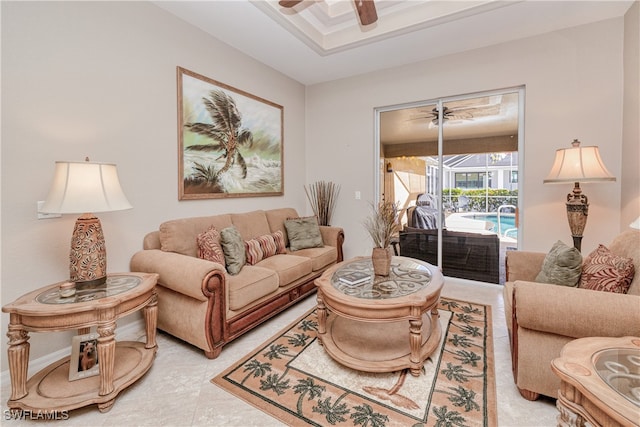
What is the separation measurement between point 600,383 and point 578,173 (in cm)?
234

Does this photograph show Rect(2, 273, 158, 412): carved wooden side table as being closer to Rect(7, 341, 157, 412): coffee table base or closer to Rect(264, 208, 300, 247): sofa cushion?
Rect(7, 341, 157, 412): coffee table base

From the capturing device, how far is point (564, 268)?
1.85m

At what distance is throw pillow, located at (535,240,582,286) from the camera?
1820mm

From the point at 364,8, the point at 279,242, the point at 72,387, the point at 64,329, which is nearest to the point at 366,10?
the point at 364,8

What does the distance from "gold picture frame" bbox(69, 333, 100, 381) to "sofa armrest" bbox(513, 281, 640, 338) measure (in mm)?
2462

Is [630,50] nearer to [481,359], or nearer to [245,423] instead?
[481,359]

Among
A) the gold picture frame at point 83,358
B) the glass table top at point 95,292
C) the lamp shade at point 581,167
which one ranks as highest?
the lamp shade at point 581,167

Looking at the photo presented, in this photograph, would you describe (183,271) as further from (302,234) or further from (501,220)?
(501,220)

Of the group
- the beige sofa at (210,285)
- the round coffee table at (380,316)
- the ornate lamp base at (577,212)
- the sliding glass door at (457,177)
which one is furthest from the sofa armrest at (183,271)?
the ornate lamp base at (577,212)

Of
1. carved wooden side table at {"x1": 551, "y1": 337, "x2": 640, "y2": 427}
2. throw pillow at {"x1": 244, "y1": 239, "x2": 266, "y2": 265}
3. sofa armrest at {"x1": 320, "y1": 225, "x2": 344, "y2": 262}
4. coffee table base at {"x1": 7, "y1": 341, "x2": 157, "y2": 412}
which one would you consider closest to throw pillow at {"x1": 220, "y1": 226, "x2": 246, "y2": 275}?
throw pillow at {"x1": 244, "y1": 239, "x2": 266, "y2": 265}

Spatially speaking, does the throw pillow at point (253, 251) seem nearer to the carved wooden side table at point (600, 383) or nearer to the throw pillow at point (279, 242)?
the throw pillow at point (279, 242)

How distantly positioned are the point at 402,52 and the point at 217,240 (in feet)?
10.3

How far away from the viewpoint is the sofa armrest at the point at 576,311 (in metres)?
1.29

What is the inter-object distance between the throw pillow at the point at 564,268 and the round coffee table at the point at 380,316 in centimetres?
69
